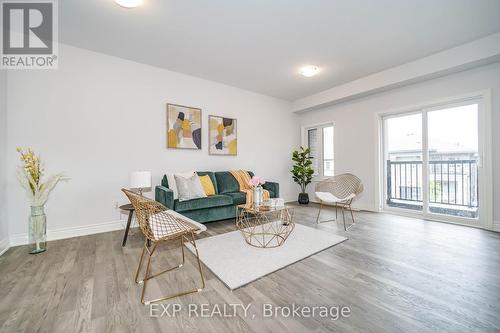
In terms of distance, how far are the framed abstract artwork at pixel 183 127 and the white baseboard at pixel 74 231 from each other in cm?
161

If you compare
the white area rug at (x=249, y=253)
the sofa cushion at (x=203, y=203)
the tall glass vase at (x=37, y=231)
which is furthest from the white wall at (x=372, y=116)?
the tall glass vase at (x=37, y=231)

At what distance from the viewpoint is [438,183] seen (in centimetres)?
370

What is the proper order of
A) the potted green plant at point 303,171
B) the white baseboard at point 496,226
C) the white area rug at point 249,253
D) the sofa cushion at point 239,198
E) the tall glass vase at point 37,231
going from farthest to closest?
the potted green plant at point 303,171, the sofa cushion at point 239,198, the white baseboard at point 496,226, the tall glass vase at point 37,231, the white area rug at point 249,253

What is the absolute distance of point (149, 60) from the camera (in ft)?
11.2

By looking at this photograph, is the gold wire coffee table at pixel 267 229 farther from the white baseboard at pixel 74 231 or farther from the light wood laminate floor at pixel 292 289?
the white baseboard at pixel 74 231

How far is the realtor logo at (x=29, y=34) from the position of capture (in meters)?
2.33

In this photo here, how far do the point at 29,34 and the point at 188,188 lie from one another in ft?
9.74

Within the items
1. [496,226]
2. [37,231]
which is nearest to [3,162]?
[37,231]

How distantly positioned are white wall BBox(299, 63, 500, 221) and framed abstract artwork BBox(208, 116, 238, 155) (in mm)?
2442

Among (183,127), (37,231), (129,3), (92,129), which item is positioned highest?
(129,3)

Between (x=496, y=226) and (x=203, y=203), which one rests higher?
(x=203, y=203)

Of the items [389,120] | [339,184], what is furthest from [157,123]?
[389,120]

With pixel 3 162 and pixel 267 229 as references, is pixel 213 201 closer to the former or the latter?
pixel 267 229

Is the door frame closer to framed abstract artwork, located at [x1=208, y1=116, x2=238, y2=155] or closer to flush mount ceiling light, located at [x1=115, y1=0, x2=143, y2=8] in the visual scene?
framed abstract artwork, located at [x1=208, y1=116, x2=238, y2=155]
